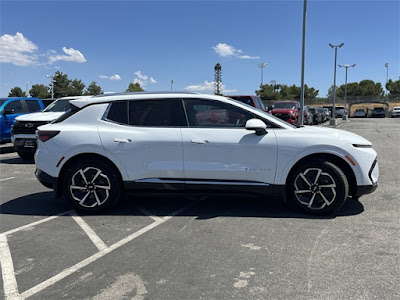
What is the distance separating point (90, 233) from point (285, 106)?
19121 millimetres

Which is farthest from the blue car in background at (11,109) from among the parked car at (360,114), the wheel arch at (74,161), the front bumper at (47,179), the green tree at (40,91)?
the green tree at (40,91)

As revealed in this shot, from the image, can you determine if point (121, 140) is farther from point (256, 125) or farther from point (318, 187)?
point (318, 187)

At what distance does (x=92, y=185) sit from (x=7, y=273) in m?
1.75

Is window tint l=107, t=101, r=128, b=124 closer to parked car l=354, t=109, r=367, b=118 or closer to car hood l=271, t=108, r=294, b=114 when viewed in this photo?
car hood l=271, t=108, r=294, b=114

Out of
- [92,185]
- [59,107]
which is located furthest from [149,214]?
[59,107]

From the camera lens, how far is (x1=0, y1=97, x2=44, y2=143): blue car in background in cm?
1204

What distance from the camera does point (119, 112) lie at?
4.96m

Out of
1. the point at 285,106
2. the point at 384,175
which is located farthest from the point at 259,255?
the point at 285,106

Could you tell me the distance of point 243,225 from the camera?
4.45m

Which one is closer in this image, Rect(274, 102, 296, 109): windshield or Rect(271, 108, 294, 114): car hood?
Rect(271, 108, 294, 114): car hood

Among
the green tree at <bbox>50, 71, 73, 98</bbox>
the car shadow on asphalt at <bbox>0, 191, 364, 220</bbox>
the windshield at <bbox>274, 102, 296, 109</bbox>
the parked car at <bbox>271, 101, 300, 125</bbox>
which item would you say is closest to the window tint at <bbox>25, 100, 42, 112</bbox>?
the car shadow on asphalt at <bbox>0, 191, 364, 220</bbox>

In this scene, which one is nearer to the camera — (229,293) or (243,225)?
(229,293)

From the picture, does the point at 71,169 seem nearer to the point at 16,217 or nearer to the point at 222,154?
the point at 16,217

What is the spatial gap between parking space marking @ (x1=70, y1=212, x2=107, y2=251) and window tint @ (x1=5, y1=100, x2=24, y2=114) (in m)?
9.24
